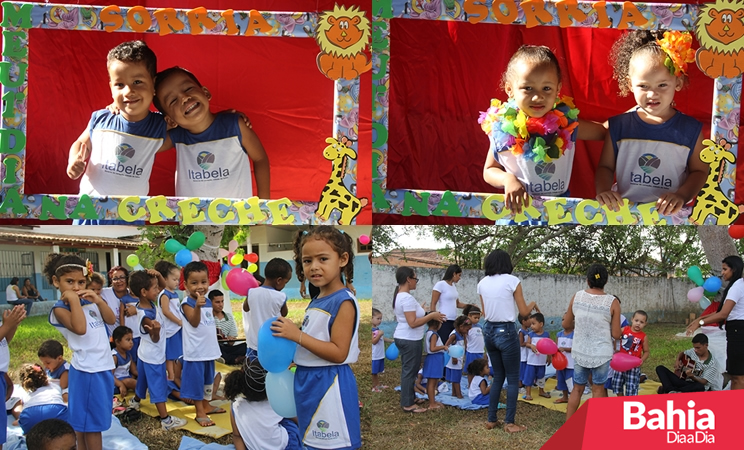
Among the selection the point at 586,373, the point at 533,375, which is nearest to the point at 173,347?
the point at 533,375

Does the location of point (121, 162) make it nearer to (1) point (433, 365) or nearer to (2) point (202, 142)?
(2) point (202, 142)

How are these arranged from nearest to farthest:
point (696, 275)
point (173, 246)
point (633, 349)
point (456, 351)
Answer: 1. point (173, 246)
2. point (456, 351)
3. point (633, 349)
4. point (696, 275)

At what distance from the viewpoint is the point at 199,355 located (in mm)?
3791

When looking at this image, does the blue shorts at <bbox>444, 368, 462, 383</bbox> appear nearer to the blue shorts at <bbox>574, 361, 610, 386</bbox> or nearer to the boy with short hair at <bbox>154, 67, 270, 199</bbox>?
the blue shorts at <bbox>574, 361, 610, 386</bbox>

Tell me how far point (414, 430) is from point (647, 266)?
1.75 metres

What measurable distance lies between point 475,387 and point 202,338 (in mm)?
1605

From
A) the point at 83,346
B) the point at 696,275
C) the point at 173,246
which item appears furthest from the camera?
the point at 696,275

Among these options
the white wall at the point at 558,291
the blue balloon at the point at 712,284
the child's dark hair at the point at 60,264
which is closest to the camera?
the child's dark hair at the point at 60,264

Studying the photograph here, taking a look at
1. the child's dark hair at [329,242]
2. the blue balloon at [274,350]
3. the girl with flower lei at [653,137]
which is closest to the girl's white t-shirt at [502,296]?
the girl with flower lei at [653,137]

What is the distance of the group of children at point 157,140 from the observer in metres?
3.93

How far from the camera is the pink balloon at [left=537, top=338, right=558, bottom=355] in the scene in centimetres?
411

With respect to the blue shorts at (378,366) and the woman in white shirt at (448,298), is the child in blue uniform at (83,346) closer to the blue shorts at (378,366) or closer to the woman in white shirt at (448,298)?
the blue shorts at (378,366)

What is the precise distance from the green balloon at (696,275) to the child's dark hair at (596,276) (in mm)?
595

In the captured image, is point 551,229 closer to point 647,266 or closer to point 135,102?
point 647,266
